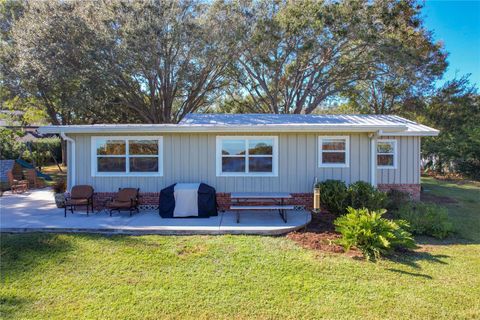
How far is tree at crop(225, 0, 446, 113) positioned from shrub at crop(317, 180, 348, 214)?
10317 millimetres

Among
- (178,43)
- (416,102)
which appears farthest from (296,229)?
(416,102)

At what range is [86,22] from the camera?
45.1 ft

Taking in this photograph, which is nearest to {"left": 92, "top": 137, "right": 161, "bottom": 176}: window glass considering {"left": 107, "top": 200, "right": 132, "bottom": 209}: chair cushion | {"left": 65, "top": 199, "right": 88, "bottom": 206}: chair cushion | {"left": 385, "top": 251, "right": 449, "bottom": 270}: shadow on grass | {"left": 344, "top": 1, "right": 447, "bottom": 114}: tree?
{"left": 65, "top": 199, "right": 88, "bottom": 206}: chair cushion

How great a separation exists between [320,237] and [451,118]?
20.1 meters

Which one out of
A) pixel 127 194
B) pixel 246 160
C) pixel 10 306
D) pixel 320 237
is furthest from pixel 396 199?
pixel 10 306

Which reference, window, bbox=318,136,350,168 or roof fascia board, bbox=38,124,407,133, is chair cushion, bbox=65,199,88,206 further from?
window, bbox=318,136,350,168

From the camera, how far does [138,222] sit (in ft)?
23.0

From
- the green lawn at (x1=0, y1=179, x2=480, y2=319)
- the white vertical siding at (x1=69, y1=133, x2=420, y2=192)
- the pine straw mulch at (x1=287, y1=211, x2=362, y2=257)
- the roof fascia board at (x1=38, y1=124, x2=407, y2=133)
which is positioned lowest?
the green lawn at (x1=0, y1=179, x2=480, y2=319)

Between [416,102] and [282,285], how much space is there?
19.6 m

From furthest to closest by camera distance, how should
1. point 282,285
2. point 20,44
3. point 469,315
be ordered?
point 20,44
point 282,285
point 469,315

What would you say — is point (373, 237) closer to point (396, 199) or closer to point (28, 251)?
point (396, 199)

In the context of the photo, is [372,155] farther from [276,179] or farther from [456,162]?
[456,162]

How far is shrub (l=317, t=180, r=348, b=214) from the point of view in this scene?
7405 mm

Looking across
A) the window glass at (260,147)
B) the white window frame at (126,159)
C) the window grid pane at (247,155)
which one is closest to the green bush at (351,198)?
the window grid pane at (247,155)
